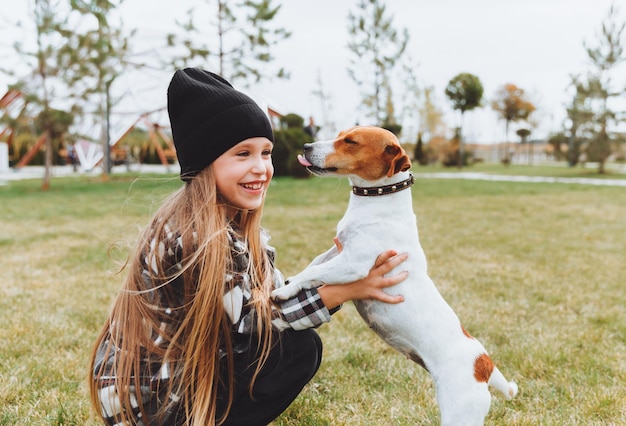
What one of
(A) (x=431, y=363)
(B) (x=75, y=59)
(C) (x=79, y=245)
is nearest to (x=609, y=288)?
(A) (x=431, y=363)

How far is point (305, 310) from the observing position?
1.67 meters

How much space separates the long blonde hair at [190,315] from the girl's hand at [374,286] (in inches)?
9.3

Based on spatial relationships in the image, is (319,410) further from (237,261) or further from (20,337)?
(20,337)

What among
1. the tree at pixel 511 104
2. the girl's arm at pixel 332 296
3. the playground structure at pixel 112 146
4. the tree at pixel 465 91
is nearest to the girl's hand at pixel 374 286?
the girl's arm at pixel 332 296

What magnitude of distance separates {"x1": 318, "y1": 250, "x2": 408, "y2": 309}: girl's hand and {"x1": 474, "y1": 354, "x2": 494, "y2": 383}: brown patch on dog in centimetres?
30

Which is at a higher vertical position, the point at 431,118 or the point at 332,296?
the point at 431,118

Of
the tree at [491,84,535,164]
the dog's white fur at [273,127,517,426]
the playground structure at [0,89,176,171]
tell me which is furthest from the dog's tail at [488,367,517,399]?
the tree at [491,84,535,164]

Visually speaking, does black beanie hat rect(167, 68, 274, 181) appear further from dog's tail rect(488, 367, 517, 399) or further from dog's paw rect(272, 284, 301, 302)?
dog's tail rect(488, 367, 517, 399)

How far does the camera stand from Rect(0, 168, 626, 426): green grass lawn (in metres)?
2.29

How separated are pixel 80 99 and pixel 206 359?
14159 mm

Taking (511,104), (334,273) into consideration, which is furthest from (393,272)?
(511,104)

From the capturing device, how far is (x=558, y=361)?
9.20 feet

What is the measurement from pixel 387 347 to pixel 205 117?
1.93 meters

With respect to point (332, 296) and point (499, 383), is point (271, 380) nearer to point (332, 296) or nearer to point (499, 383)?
point (332, 296)
